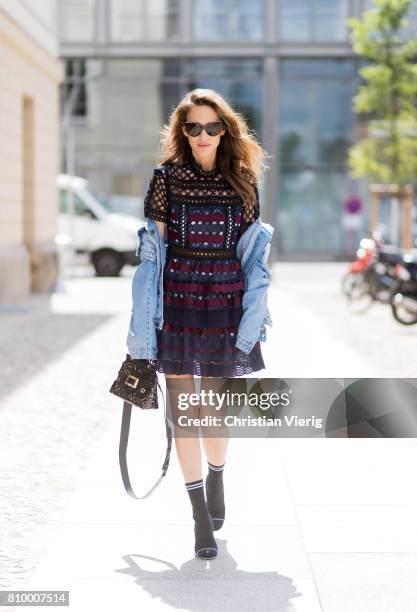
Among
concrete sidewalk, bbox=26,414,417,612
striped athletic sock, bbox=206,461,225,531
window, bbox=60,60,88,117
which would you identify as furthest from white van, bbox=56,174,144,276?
striped athletic sock, bbox=206,461,225,531

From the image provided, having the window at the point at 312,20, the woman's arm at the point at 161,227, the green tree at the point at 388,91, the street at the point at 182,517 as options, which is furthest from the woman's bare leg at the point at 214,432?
the window at the point at 312,20

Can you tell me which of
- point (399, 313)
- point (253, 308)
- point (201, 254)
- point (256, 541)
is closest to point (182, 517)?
point (256, 541)

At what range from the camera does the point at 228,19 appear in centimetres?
3900

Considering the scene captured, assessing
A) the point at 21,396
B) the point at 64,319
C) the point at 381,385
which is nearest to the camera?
the point at 381,385

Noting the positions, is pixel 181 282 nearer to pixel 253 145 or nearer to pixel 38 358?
pixel 253 145

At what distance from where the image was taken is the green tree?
90.8 ft

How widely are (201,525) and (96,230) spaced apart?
20.6m

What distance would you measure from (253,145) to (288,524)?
60.5 inches

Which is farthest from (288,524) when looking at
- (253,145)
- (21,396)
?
(21,396)

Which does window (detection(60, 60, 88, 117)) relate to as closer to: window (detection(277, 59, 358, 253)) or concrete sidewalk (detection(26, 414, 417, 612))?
window (detection(277, 59, 358, 253))

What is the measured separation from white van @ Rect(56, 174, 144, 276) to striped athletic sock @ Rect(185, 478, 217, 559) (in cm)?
2019

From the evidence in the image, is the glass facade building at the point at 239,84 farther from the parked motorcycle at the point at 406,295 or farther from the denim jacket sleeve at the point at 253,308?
the denim jacket sleeve at the point at 253,308

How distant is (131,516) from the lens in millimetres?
4922

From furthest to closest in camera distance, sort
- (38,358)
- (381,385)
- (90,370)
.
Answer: (38,358) → (90,370) → (381,385)
